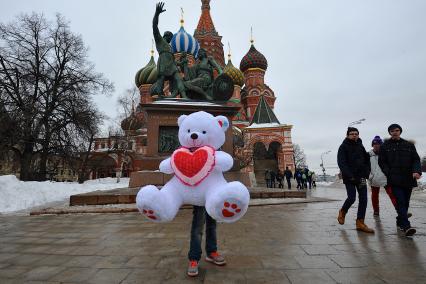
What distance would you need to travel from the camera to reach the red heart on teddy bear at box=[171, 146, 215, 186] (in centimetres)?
268

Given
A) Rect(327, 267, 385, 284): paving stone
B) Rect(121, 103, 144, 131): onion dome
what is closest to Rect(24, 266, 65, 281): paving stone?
Rect(327, 267, 385, 284): paving stone

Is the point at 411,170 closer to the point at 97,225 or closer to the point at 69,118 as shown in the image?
the point at 97,225

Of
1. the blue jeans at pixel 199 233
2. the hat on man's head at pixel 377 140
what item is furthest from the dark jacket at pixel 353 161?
the blue jeans at pixel 199 233

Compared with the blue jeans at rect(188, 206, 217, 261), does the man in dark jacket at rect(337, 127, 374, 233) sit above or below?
above

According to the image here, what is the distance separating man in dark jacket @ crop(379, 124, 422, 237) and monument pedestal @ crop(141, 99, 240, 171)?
20.1ft

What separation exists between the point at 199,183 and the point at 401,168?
3450 mm

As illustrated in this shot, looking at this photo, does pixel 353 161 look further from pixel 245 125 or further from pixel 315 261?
pixel 245 125

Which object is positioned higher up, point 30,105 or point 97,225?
point 30,105

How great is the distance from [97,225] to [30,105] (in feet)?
47.2

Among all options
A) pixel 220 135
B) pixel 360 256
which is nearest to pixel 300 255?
pixel 360 256

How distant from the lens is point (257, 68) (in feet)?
152

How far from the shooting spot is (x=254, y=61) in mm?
46031

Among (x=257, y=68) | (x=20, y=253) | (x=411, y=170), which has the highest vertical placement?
(x=257, y=68)

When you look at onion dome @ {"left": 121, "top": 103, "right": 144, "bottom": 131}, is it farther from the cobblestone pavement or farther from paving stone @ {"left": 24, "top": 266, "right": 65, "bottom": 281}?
paving stone @ {"left": 24, "top": 266, "right": 65, "bottom": 281}
